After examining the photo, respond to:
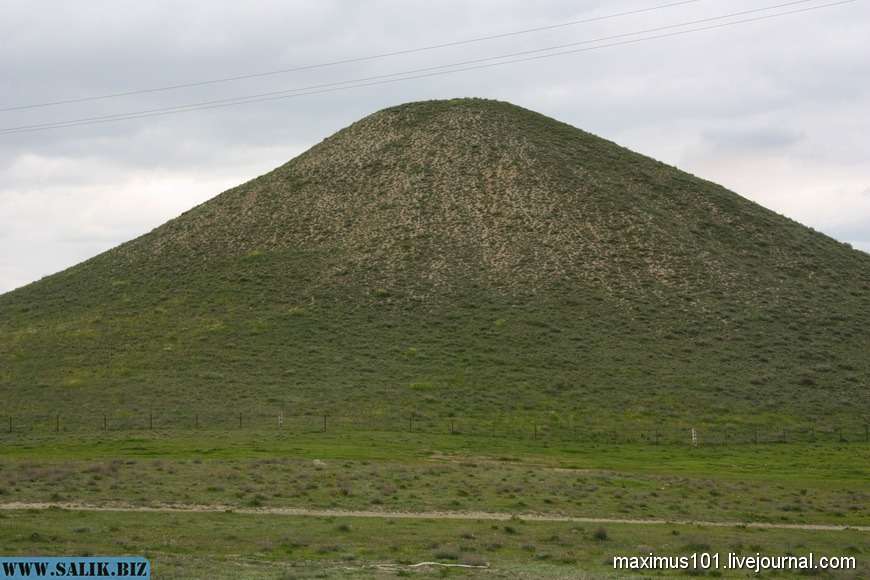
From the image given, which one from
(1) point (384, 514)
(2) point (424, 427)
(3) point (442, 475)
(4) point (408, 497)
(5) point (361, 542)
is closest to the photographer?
(5) point (361, 542)

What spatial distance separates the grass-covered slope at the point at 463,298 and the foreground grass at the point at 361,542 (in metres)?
29.4

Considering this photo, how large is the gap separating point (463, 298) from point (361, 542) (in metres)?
53.1

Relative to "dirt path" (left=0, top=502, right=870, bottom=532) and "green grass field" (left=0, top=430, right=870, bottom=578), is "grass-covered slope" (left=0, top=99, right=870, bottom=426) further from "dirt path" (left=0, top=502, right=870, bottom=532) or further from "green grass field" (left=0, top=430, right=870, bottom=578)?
"dirt path" (left=0, top=502, right=870, bottom=532)

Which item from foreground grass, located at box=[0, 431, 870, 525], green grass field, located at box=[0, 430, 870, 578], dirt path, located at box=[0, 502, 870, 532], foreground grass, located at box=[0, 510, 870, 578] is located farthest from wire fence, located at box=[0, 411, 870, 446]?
foreground grass, located at box=[0, 510, 870, 578]

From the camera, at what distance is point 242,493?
33625 mm

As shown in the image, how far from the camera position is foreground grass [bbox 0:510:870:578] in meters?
21.9

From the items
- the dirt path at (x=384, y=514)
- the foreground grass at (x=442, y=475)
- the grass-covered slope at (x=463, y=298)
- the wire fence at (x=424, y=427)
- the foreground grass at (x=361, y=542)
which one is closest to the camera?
the foreground grass at (x=361, y=542)

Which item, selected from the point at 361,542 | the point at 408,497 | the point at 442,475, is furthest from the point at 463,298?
the point at 361,542

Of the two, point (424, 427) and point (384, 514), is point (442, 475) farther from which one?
point (424, 427)

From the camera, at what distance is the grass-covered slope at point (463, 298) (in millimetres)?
63438

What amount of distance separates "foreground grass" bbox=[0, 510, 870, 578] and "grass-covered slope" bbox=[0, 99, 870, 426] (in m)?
29.4

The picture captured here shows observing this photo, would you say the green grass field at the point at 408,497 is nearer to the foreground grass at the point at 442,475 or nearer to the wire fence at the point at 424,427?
the foreground grass at the point at 442,475

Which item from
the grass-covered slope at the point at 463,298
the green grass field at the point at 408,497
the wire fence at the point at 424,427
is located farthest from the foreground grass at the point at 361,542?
the grass-covered slope at the point at 463,298

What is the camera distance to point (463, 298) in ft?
257
